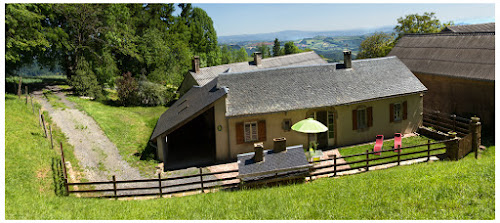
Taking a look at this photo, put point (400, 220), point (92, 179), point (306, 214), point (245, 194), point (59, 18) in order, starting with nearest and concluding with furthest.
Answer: point (400, 220) < point (306, 214) < point (245, 194) < point (92, 179) < point (59, 18)

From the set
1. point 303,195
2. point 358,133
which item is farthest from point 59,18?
point 303,195

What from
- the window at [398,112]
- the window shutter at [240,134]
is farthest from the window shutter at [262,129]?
the window at [398,112]

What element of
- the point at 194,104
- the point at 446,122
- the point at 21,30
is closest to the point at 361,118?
the point at 446,122

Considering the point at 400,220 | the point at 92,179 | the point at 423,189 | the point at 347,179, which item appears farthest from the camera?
the point at 92,179

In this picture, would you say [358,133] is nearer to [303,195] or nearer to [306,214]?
[303,195]

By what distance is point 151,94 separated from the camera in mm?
30844

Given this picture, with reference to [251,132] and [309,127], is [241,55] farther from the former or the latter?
[309,127]

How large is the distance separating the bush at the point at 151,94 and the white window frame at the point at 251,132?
15032 mm

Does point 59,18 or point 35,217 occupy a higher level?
point 59,18

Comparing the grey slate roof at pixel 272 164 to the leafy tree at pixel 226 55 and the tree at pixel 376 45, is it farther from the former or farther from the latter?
the leafy tree at pixel 226 55

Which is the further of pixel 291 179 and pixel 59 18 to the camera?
pixel 59 18

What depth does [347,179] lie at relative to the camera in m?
13.6

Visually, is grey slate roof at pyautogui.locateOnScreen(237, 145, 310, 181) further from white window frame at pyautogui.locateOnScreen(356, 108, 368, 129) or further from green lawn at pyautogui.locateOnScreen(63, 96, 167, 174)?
white window frame at pyautogui.locateOnScreen(356, 108, 368, 129)

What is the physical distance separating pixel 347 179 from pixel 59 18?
28330 millimetres
